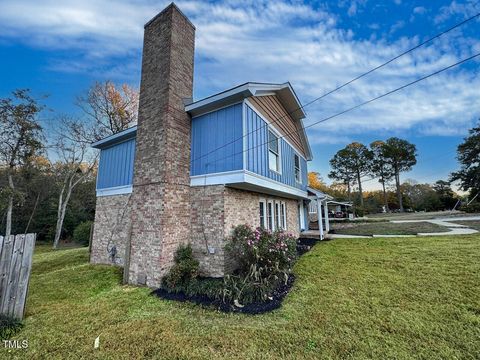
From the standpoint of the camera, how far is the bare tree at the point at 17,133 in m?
15.5

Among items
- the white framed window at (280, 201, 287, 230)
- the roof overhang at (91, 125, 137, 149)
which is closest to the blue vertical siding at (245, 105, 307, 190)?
the white framed window at (280, 201, 287, 230)

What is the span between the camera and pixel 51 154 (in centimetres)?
1898

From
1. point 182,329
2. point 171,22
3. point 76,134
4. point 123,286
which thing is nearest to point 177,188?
point 123,286

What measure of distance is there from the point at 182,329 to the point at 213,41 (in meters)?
10.0

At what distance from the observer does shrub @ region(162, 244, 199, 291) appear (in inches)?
227

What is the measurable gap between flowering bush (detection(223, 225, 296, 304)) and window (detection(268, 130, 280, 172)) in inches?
119

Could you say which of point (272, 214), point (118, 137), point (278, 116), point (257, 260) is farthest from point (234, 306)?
point (118, 137)

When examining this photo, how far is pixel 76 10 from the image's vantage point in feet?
22.3

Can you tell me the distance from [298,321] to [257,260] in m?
2.00

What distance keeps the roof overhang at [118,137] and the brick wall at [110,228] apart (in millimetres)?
2425

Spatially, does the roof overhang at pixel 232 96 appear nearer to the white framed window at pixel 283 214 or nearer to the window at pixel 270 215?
the window at pixel 270 215

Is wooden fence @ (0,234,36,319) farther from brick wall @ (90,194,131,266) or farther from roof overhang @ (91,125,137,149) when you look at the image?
roof overhang @ (91,125,137,149)

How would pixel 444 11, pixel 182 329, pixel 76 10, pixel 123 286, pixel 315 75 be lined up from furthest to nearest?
pixel 315 75 → pixel 76 10 → pixel 123 286 → pixel 444 11 → pixel 182 329

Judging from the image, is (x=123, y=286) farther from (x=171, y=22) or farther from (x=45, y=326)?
(x=171, y=22)
